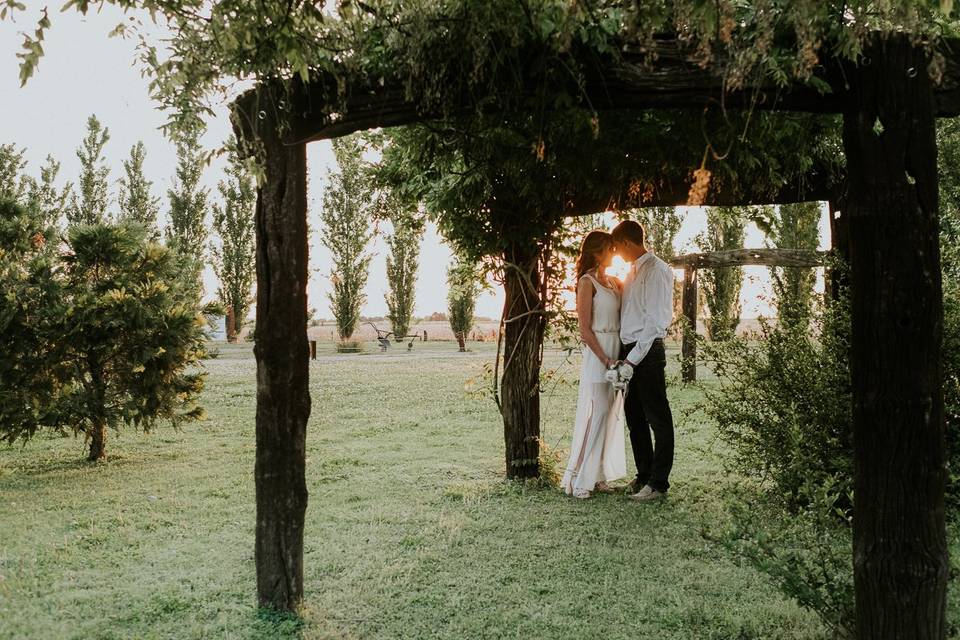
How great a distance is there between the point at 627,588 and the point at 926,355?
2.24m

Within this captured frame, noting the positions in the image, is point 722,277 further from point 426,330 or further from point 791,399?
point 426,330

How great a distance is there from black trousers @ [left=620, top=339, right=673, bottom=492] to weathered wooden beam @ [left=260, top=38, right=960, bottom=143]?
3.04 m

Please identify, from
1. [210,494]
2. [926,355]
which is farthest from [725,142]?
[210,494]

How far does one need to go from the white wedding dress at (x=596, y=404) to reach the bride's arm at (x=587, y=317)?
5cm

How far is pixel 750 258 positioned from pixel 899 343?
10.2 metres

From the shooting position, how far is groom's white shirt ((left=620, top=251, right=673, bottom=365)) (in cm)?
616

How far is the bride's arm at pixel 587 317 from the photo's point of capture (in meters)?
6.41

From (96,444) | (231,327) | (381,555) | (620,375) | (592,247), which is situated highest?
(592,247)

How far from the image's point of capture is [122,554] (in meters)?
5.14

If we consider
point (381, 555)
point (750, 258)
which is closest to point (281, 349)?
point (381, 555)

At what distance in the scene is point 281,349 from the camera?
3.65 metres

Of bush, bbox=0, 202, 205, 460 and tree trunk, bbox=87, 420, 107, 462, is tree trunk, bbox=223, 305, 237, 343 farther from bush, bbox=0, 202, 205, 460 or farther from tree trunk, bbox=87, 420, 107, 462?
bush, bbox=0, 202, 205, 460

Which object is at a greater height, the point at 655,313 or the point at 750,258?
the point at 750,258

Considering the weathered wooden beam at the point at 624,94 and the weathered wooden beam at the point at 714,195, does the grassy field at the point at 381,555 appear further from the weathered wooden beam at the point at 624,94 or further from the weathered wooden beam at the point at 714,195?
the weathered wooden beam at the point at 624,94
